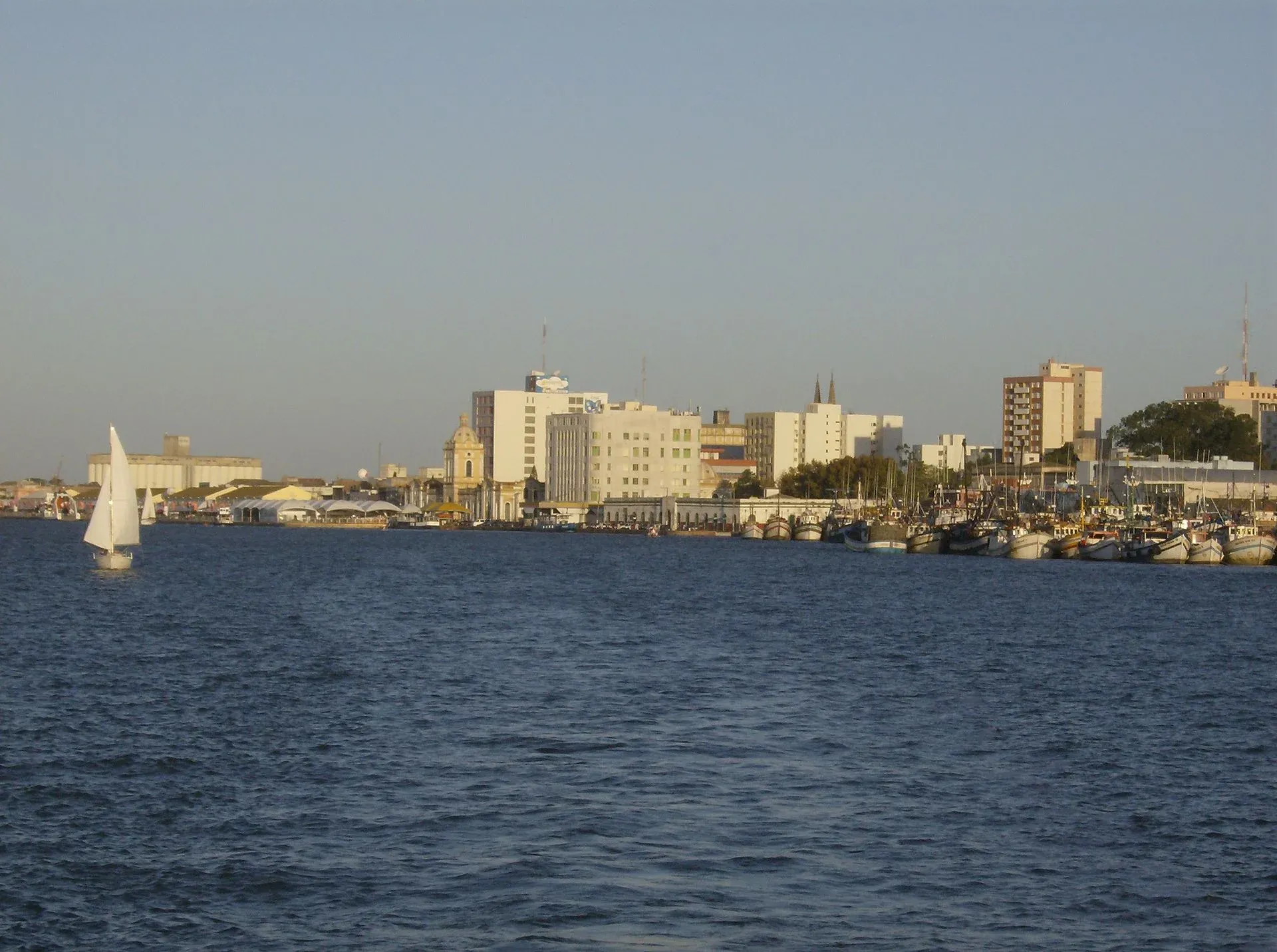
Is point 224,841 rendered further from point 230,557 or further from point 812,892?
point 230,557

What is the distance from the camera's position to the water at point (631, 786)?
17.4 metres

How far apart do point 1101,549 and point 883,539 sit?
2163 cm

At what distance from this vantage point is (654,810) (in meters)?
22.3

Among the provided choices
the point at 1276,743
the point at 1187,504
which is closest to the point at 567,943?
the point at 1276,743

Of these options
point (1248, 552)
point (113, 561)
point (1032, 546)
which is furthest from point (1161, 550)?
point (113, 561)

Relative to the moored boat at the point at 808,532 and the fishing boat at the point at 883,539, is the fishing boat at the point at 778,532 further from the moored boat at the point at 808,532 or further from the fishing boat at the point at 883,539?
the fishing boat at the point at 883,539

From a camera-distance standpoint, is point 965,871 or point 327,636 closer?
point 965,871

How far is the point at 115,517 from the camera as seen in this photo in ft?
277

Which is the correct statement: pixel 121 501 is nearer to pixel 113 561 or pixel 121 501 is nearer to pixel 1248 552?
pixel 113 561

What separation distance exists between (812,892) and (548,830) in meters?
3.99

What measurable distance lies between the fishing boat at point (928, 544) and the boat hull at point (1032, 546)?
10.2m

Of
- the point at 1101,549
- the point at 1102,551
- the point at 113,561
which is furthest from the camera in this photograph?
the point at 1101,549

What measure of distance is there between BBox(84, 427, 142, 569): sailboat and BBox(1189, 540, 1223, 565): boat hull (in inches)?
2860

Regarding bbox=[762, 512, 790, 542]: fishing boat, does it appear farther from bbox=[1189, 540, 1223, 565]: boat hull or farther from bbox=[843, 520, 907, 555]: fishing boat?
bbox=[1189, 540, 1223, 565]: boat hull
